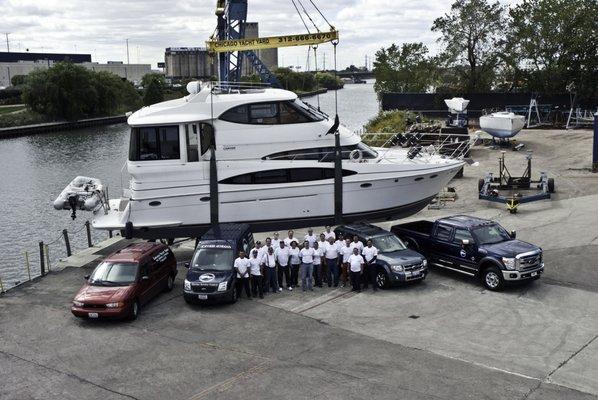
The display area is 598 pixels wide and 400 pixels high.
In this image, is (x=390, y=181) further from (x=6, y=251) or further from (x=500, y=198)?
(x=6, y=251)

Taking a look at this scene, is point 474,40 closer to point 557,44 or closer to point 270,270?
point 557,44

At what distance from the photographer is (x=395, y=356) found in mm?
13234

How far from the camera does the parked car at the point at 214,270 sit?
16.5 meters

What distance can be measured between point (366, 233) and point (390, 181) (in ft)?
11.8

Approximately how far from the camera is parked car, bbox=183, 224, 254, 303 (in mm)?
16469

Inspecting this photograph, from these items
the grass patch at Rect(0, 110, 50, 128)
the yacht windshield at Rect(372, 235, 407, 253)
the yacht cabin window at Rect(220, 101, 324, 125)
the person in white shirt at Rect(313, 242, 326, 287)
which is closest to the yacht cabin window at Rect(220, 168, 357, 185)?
the yacht cabin window at Rect(220, 101, 324, 125)

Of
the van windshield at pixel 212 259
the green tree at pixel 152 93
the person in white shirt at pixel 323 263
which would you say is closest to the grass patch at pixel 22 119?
the green tree at pixel 152 93

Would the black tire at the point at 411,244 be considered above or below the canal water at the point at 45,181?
above

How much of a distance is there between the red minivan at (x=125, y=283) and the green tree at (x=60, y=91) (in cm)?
7975

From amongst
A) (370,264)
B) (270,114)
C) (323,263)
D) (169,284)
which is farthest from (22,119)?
(370,264)

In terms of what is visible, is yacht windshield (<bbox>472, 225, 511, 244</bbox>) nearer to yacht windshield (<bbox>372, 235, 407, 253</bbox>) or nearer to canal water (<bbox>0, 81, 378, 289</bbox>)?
yacht windshield (<bbox>372, 235, 407, 253</bbox>)

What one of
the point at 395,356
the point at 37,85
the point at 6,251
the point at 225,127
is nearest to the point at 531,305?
the point at 395,356

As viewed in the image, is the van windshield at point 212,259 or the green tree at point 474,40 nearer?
the van windshield at point 212,259

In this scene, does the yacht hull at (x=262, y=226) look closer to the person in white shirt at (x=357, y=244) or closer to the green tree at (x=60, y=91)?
the person in white shirt at (x=357, y=244)
